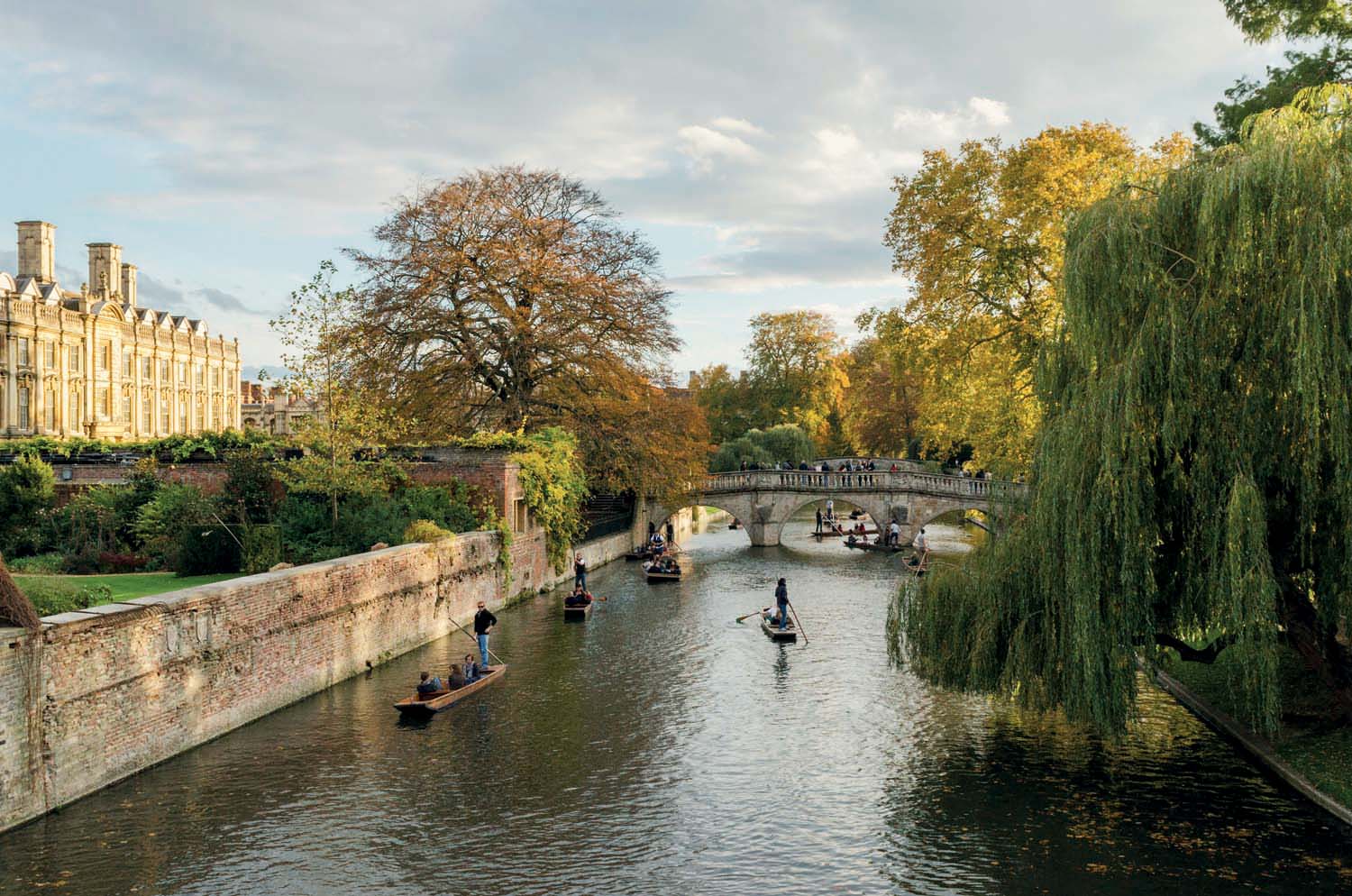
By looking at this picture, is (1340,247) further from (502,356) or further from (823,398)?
(823,398)

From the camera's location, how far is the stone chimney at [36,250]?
7688cm

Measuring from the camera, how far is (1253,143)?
Result: 44.7 ft

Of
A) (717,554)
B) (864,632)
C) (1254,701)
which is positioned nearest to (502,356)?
(717,554)

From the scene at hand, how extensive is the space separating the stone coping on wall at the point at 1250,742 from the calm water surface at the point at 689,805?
0.23m

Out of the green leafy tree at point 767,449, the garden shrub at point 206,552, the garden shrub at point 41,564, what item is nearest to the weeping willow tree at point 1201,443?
the garden shrub at point 206,552

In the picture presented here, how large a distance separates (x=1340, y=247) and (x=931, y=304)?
21109 mm

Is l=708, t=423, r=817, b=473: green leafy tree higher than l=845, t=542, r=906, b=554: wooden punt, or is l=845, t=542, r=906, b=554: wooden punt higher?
l=708, t=423, r=817, b=473: green leafy tree

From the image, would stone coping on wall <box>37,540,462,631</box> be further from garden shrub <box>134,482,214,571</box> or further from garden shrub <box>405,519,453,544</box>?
garden shrub <box>134,482,214,571</box>

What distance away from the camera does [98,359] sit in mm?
78625

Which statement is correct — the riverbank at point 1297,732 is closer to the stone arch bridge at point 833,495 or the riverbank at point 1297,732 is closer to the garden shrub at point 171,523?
the garden shrub at point 171,523

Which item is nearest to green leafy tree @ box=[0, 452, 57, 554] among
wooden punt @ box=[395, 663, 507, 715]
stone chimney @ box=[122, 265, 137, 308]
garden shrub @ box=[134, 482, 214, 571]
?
garden shrub @ box=[134, 482, 214, 571]

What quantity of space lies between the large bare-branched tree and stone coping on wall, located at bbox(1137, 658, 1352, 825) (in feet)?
73.5

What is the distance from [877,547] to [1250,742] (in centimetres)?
2969

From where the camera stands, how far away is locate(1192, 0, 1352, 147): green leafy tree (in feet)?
68.4
